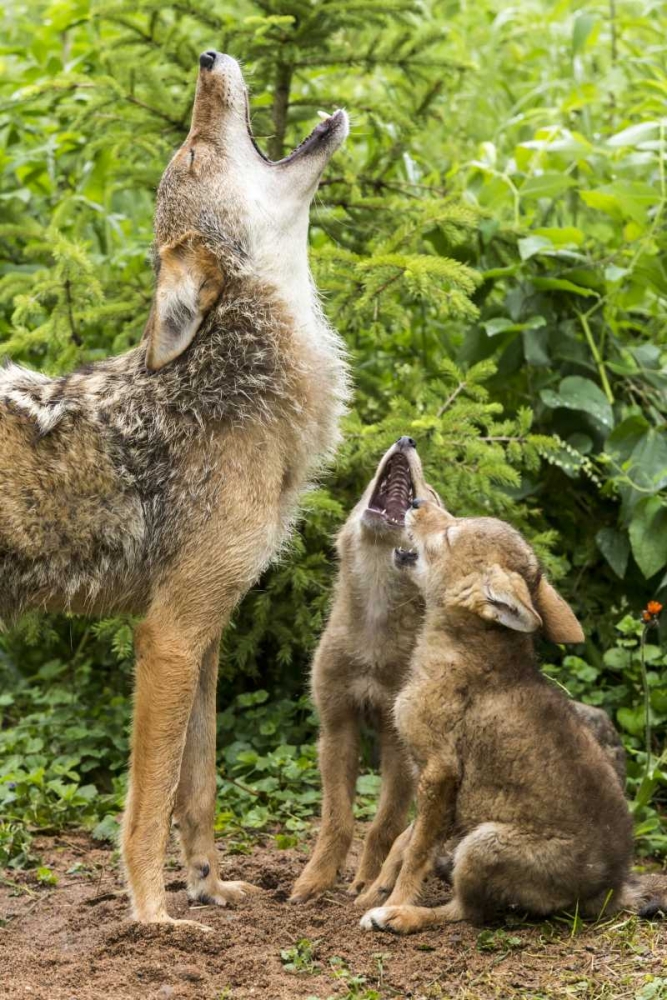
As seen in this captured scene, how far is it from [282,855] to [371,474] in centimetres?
206

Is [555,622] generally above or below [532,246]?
below

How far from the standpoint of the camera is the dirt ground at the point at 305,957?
4137 millimetres

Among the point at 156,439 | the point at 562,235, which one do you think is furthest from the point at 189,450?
the point at 562,235

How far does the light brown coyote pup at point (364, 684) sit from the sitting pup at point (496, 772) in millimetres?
256

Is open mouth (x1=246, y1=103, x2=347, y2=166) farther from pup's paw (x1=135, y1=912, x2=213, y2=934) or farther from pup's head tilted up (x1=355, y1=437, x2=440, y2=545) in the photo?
pup's paw (x1=135, y1=912, x2=213, y2=934)

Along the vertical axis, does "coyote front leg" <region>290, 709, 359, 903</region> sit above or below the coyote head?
below

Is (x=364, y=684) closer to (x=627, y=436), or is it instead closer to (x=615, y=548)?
(x=615, y=548)

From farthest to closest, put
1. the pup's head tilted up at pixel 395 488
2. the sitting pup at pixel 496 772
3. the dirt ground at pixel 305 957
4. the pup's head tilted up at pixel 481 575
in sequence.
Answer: the pup's head tilted up at pixel 395 488
the pup's head tilted up at pixel 481 575
the sitting pup at pixel 496 772
the dirt ground at pixel 305 957

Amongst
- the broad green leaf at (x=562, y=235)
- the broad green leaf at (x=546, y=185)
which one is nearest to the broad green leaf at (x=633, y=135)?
the broad green leaf at (x=546, y=185)

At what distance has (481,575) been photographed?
15.8 ft

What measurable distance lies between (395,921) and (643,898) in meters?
0.99

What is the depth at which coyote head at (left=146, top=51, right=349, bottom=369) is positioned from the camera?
5035 mm

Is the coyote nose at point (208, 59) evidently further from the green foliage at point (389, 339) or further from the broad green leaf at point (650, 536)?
the broad green leaf at point (650, 536)

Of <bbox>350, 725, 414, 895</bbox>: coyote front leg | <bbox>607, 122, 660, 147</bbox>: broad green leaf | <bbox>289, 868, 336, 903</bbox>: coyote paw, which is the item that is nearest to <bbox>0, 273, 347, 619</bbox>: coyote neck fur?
<bbox>350, 725, 414, 895</bbox>: coyote front leg
